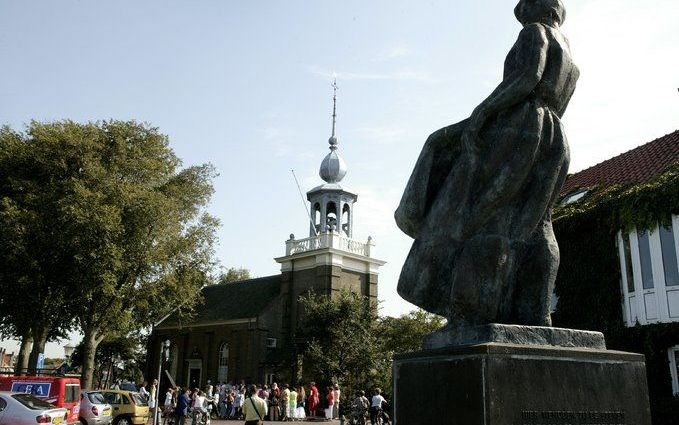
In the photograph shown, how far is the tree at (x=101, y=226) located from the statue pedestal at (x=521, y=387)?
25.0 metres

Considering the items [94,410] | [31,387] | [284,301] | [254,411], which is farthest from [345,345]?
[254,411]

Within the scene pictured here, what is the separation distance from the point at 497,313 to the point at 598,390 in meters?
0.78

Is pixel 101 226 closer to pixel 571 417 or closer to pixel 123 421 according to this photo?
pixel 123 421

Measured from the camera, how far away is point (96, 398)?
2283 cm

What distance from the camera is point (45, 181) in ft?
95.1

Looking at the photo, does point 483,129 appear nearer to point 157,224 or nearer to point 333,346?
point 157,224

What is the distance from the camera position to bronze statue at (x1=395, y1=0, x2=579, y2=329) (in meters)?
4.15

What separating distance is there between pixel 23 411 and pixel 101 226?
39.1 ft

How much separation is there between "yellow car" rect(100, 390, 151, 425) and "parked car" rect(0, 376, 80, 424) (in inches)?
163

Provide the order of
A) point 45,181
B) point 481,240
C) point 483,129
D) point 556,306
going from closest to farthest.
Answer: point 481,240 < point 483,129 < point 556,306 < point 45,181

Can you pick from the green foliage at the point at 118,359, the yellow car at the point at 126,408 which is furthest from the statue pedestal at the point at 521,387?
the green foliage at the point at 118,359

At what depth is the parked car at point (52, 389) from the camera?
1919 centimetres

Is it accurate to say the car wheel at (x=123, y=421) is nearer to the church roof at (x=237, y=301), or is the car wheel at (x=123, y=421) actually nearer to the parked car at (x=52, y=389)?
the parked car at (x=52, y=389)

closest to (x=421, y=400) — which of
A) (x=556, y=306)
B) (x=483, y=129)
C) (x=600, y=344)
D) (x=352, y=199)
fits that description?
(x=600, y=344)
